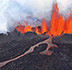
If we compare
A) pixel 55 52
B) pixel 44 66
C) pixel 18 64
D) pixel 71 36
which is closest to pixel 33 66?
pixel 44 66

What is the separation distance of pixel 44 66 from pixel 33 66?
4930 millimetres

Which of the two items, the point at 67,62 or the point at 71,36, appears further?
the point at 71,36

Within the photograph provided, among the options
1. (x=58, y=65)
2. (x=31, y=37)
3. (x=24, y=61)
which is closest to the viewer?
(x=58, y=65)

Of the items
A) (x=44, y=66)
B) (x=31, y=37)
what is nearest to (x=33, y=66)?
(x=44, y=66)

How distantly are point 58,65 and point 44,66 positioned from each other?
238 inches

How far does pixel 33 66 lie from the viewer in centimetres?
3903

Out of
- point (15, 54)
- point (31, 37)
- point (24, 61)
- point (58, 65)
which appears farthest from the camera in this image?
point (31, 37)

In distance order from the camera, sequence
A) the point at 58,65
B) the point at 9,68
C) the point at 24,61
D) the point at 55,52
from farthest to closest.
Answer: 1. the point at 55,52
2. the point at 24,61
3. the point at 9,68
4. the point at 58,65

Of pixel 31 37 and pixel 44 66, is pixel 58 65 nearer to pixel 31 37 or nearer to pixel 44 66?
pixel 44 66

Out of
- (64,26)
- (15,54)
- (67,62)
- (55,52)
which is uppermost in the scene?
(64,26)

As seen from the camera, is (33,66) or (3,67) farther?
(3,67)

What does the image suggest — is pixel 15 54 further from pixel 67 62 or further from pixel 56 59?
pixel 67 62

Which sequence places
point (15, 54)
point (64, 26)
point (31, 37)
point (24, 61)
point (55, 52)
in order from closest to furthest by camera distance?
point (24, 61), point (55, 52), point (15, 54), point (31, 37), point (64, 26)

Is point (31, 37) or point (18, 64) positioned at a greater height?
point (31, 37)
